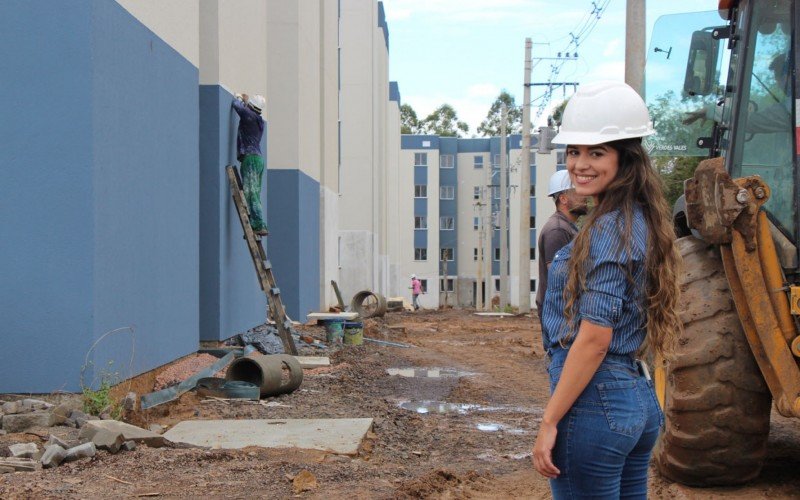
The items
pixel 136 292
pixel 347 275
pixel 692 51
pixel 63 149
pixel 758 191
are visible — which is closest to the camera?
pixel 758 191

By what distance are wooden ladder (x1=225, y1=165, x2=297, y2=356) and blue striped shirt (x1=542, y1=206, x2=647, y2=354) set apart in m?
10.6

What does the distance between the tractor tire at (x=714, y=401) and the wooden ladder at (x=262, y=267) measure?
27.1 feet

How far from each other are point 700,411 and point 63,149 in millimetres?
5767

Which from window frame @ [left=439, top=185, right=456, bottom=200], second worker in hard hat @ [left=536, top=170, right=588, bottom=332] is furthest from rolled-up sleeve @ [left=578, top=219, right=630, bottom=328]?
window frame @ [left=439, top=185, right=456, bottom=200]

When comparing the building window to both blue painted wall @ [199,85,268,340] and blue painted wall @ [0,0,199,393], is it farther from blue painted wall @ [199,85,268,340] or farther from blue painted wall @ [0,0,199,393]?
blue painted wall @ [0,0,199,393]

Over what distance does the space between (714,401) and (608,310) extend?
3123 millimetres

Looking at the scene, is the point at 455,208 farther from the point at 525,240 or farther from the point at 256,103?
the point at 256,103

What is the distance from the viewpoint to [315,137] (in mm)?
24938

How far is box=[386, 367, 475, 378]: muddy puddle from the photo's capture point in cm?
1376

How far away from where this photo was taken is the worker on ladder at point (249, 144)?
14594 mm

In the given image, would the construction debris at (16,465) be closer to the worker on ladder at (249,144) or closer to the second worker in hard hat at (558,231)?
the second worker in hard hat at (558,231)

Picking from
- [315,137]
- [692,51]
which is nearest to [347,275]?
[315,137]

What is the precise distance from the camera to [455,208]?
7625 centimetres

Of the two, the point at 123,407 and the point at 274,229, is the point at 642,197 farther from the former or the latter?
the point at 274,229
